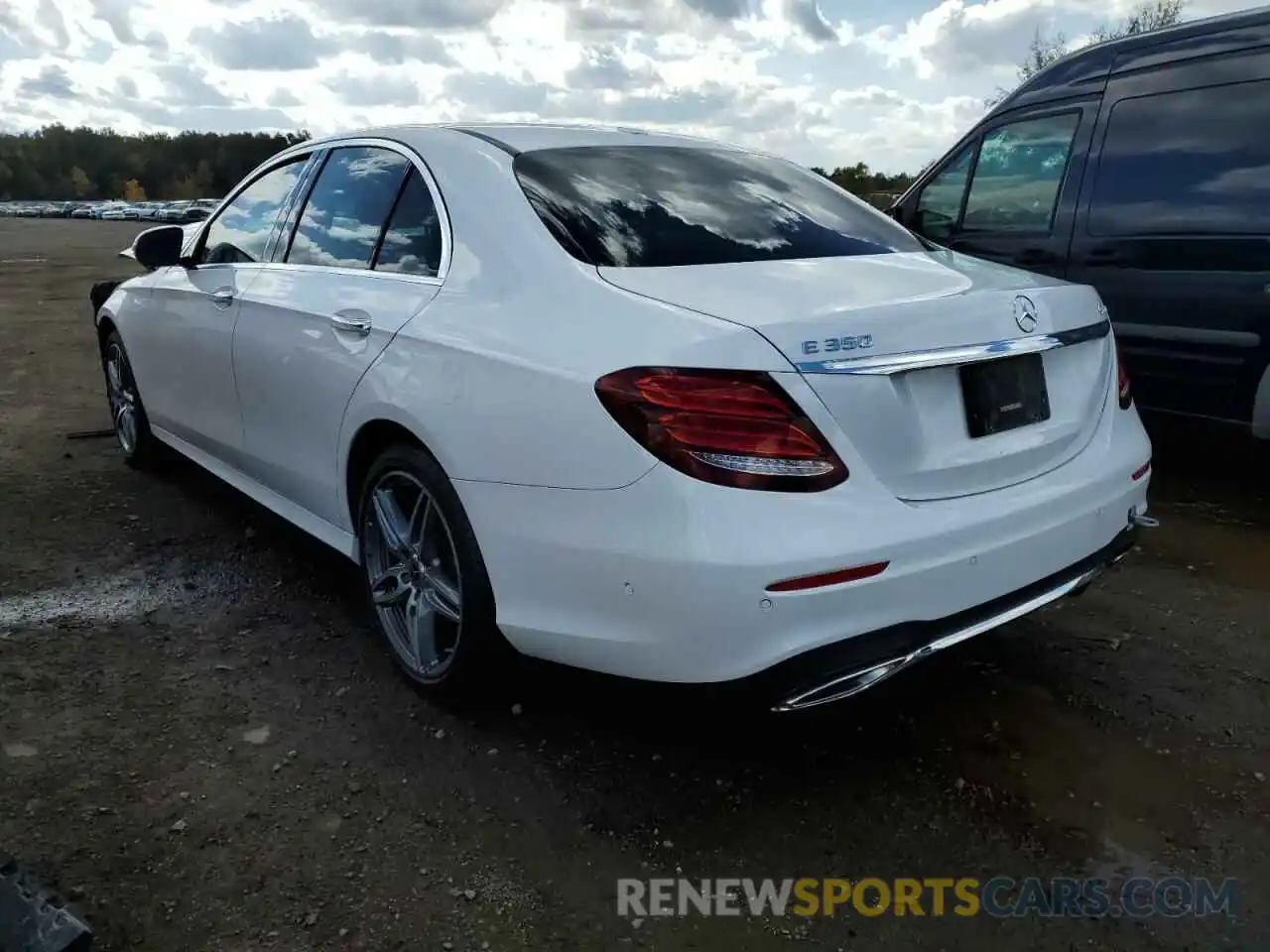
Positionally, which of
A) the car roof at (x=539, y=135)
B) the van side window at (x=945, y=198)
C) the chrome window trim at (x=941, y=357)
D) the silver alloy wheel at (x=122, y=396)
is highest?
the car roof at (x=539, y=135)

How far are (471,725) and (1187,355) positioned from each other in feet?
11.8

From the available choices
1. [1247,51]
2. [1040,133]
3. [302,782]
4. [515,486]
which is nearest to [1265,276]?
[1247,51]

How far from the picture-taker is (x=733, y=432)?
2.10 m

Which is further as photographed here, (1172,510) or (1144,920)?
(1172,510)

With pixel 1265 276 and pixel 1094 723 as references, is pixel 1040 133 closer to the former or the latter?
pixel 1265 276

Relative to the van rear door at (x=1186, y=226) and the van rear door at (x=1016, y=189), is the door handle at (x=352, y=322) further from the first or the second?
the van rear door at (x=1186, y=226)

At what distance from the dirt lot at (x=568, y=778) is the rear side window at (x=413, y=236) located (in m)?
1.20

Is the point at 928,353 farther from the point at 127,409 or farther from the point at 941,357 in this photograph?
the point at 127,409

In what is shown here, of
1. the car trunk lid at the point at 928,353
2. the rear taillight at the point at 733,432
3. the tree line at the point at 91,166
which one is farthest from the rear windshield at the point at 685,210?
the tree line at the point at 91,166

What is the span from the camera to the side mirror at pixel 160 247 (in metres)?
4.40

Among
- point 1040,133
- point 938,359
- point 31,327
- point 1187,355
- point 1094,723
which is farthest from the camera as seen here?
point 31,327

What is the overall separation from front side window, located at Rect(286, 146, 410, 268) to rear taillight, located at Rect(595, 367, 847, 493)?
1.43 m

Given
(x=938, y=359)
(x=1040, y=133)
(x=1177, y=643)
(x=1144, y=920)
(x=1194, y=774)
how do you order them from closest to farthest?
(x=1144, y=920)
(x=938, y=359)
(x=1194, y=774)
(x=1177, y=643)
(x=1040, y=133)

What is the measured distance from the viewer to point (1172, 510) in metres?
4.69
